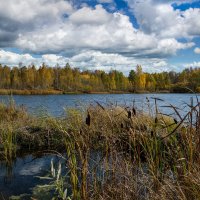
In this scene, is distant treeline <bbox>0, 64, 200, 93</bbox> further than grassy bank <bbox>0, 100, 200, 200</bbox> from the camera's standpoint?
Yes

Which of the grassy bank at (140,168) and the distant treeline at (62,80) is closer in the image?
the grassy bank at (140,168)

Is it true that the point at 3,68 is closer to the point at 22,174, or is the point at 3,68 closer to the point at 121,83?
the point at 121,83

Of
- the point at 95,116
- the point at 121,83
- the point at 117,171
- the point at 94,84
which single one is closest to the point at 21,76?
the point at 94,84

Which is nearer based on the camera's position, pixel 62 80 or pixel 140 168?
pixel 140 168

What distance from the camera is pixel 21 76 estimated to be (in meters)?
103

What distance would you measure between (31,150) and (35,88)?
297ft

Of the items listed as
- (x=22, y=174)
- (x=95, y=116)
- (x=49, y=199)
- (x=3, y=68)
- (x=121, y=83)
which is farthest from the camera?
(x=121, y=83)

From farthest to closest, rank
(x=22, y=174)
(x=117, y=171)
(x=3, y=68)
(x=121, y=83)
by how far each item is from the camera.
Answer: (x=121, y=83)
(x=3, y=68)
(x=22, y=174)
(x=117, y=171)

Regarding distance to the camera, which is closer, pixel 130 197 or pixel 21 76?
pixel 130 197

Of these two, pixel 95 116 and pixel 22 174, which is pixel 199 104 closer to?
pixel 22 174

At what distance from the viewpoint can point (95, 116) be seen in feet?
35.5

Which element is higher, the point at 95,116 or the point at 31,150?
the point at 95,116

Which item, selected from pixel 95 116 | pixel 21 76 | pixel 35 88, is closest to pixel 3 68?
pixel 21 76

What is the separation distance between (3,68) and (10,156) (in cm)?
10315
